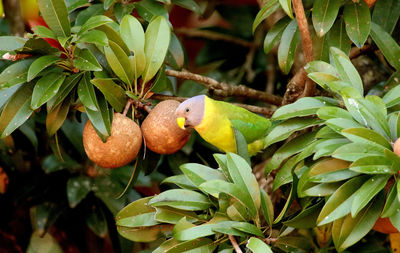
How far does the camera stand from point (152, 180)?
70.9 inches

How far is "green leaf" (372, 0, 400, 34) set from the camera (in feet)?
4.80

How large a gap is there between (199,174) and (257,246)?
0.20 meters

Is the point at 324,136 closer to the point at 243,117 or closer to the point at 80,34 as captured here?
the point at 243,117

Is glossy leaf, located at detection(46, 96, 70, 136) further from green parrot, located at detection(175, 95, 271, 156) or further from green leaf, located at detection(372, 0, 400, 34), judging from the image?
green leaf, located at detection(372, 0, 400, 34)

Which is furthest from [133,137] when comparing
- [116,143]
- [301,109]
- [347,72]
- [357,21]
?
[357,21]

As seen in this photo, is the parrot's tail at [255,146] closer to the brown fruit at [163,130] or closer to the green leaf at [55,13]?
the brown fruit at [163,130]

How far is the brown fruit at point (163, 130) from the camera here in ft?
3.97

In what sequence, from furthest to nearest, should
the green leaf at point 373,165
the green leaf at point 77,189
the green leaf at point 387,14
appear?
the green leaf at point 77,189
the green leaf at point 387,14
the green leaf at point 373,165

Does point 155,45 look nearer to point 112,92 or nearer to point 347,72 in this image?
point 112,92

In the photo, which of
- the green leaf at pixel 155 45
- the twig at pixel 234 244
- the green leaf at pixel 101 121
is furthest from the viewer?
the green leaf at pixel 155 45

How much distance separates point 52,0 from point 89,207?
2.67 feet

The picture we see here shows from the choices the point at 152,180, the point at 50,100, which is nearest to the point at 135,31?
the point at 50,100

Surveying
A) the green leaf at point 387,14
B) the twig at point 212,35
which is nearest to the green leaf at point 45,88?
the green leaf at point 387,14

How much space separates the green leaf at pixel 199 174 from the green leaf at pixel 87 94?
8.6 inches
